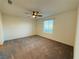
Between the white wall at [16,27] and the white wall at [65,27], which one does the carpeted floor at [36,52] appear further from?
the white wall at [16,27]

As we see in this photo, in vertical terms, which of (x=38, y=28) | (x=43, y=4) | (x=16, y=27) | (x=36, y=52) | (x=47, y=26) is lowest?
(x=36, y=52)

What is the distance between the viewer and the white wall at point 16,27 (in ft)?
15.2

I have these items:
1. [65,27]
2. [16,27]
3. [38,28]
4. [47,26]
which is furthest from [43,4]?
[38,28]

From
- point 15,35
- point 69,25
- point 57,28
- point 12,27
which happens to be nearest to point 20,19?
point 12,27

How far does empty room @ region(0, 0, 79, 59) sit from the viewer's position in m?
2.54

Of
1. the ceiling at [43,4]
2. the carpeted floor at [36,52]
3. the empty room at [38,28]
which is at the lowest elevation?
the carpeted floor at [36,52]

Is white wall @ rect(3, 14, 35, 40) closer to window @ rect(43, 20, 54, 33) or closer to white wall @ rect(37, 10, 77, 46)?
window @ rect(43, 20, 54, 33)

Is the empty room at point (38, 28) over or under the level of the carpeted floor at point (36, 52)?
over

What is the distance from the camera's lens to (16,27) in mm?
5250

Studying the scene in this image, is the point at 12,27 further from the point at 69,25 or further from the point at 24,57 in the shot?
the point at 69,25

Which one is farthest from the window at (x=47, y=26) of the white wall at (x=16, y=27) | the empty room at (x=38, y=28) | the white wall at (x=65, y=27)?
the white wall at (x=16, y=27)

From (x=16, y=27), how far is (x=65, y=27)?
426cm

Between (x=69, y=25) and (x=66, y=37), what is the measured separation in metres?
0.85

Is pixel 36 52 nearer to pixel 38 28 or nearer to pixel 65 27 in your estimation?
pixel 65 27
